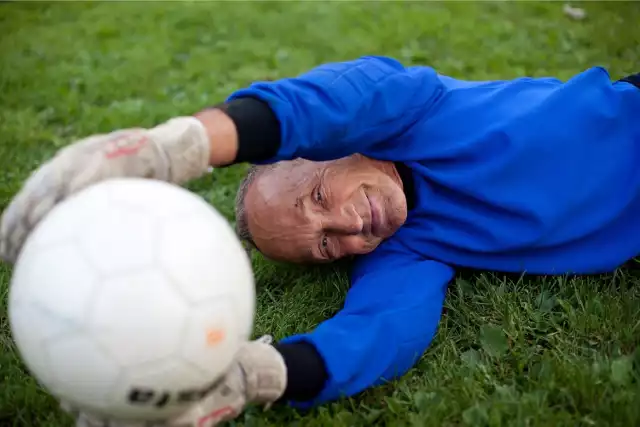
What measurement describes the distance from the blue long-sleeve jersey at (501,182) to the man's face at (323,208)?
0.10 metres

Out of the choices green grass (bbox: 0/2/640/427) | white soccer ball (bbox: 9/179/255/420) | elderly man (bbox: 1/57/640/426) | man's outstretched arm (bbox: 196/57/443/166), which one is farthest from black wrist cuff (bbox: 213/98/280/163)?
green grass (bbox: 0/2/640/427)

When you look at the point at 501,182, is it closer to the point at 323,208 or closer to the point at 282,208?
the point at 323,208

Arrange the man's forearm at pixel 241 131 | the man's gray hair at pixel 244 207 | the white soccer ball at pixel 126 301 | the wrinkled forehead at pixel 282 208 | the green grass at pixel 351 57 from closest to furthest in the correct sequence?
the white soccer ball at pixel 126 301 < the man's forearm at pixel 241 131 < the green grass at pixel 351 57 < the wrinkled forehead at pixel 282 208 < the man's gray hair at pixel 244 207

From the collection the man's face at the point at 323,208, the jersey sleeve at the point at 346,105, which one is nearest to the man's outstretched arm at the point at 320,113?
the jersey sleeve at the point at 346,105

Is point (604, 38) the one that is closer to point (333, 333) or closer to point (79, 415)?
point (333, 333)

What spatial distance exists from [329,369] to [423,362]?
0.36 metres

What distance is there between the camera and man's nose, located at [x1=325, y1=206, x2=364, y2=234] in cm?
229

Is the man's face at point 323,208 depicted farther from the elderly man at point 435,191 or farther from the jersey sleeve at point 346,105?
the jersey sleeve at point 346,105

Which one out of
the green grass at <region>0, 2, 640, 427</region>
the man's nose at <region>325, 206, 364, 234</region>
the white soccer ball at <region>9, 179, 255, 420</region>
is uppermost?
the white soccer ball at <region>9, 179, 255, 420</region>

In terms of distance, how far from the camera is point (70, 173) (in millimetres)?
1521

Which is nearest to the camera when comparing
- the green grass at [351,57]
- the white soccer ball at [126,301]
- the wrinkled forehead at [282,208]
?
the white soccer ball at [126,301]

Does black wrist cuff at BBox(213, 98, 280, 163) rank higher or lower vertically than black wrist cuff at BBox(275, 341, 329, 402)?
higher

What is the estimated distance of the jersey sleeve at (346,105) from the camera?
6.12 feet

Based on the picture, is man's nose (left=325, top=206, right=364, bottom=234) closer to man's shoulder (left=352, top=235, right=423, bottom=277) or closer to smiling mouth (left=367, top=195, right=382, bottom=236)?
smiling mouth (left=367, top=195, right=382, bottom=236)
